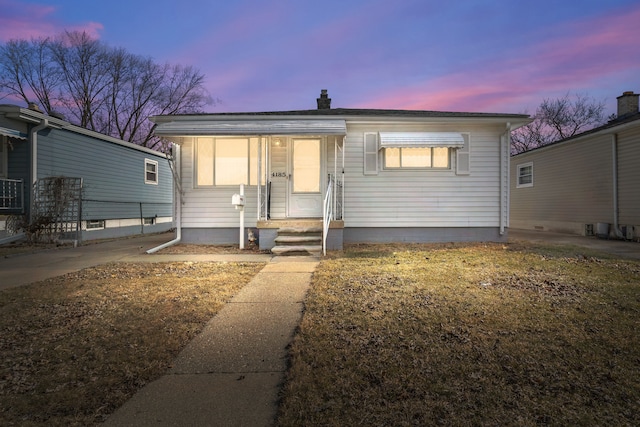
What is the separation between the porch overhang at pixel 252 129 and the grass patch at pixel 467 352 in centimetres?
Result: 430

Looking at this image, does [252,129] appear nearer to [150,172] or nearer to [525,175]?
[150,172]

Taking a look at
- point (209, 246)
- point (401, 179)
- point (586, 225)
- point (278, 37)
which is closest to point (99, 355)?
point (209, 246)

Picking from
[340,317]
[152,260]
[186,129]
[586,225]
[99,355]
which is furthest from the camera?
[586,225]

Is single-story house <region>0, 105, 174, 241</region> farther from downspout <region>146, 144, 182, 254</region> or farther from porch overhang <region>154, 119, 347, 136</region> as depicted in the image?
porch overhang <region>154, 119, 347, 136</region>

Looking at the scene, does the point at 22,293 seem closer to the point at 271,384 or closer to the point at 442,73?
the point at 271,384

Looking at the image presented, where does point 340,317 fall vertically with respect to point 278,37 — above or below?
below

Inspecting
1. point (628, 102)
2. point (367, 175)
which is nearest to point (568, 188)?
point (628, 102)

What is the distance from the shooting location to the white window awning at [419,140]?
8.98 meters

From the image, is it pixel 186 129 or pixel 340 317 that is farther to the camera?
pixel 186 129

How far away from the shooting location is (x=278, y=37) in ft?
53.8

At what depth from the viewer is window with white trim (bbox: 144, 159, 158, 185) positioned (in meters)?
15.3

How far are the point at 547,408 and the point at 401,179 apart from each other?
7894mm

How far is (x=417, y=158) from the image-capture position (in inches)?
375

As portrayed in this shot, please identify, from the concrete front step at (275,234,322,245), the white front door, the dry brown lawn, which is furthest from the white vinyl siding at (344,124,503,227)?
the dry brown lawn
